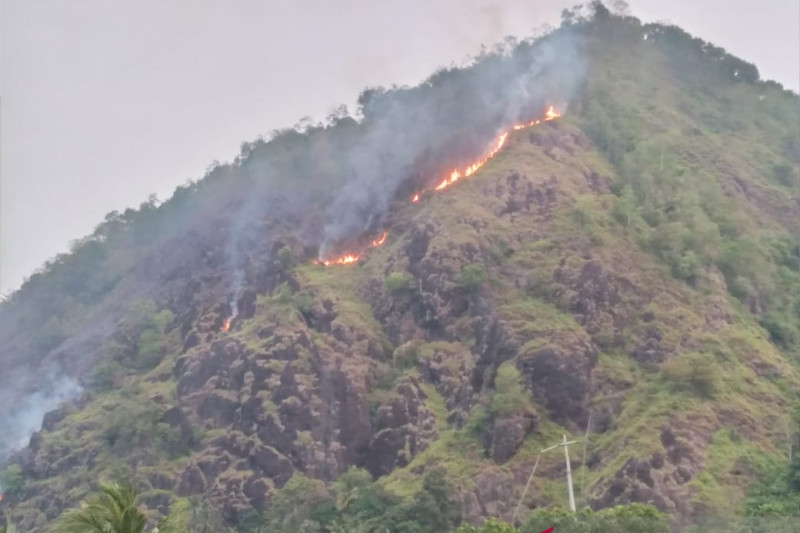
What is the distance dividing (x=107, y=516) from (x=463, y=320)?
49067 millimetres

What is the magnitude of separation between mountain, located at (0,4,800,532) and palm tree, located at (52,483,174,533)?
3382cm

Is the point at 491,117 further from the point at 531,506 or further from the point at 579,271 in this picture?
the point at 531,506

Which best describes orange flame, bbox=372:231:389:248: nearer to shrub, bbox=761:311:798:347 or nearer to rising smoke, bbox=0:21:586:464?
rising smoke, bbox=0:21:586:464

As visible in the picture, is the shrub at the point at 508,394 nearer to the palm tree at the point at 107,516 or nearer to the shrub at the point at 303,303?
the shrub at the point at 303,303

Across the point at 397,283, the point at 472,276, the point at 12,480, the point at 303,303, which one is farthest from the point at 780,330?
the point at 12,480

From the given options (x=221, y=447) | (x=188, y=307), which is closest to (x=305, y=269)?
(x=188, y=307)

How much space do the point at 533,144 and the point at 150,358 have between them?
35.7 m

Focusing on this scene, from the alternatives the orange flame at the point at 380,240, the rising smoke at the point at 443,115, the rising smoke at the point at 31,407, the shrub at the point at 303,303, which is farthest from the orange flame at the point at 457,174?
the rising smoke at the point at 31,407

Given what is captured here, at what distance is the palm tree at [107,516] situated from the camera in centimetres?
2275

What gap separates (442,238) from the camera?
7488 centimetres

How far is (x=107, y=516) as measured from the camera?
75.6 feet

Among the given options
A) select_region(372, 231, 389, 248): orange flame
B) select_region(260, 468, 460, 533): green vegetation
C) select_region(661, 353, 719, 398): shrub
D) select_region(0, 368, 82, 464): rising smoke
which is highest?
select_region(0, 368, 82, 464): rising smoke

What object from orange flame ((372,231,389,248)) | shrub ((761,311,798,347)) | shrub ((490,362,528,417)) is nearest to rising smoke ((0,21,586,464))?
Answer: orange flame ((372,231,389,248))

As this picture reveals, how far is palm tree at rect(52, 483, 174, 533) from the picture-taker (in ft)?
74.6
